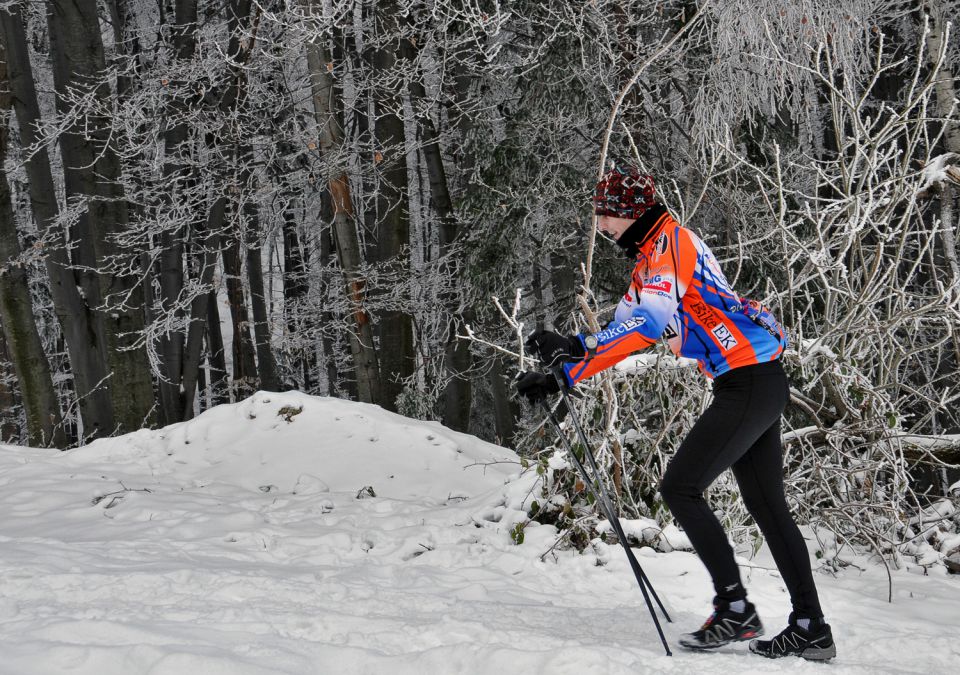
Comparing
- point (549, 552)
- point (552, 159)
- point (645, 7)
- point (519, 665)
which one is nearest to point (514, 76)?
point (552, 159)

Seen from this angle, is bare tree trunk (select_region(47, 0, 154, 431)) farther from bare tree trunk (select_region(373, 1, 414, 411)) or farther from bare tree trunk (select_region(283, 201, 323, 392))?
bare tree trunk (select_region(373, 1, 414, 411))

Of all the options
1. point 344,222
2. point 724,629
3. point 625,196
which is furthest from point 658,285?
point 344,222

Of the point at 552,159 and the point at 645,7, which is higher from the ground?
the point at 645,7

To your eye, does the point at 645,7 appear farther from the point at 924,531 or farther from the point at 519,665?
the point at 519,665

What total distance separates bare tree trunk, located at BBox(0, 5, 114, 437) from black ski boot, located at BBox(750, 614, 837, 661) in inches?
398

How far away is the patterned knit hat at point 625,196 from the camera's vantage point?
346cm

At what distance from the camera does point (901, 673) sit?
3.10m

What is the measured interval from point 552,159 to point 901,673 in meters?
8.76

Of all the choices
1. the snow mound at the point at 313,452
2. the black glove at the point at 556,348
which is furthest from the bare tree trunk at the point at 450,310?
the black glove at the point at 556,348

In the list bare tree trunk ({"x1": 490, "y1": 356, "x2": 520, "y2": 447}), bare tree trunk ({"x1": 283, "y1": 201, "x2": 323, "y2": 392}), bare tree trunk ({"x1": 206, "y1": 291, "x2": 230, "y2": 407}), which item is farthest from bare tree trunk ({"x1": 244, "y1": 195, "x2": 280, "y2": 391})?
bare tree trunk ({"x1": 490, "y1": 356, "x2": 520, "y2": 447})

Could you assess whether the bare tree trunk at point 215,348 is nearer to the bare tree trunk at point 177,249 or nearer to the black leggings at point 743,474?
the bare tree trunk at point 177,249

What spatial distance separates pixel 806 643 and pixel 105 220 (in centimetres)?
1041

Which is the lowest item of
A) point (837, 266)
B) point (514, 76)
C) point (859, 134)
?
point (837, 266)

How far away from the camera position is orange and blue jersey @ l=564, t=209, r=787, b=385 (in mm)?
3240
